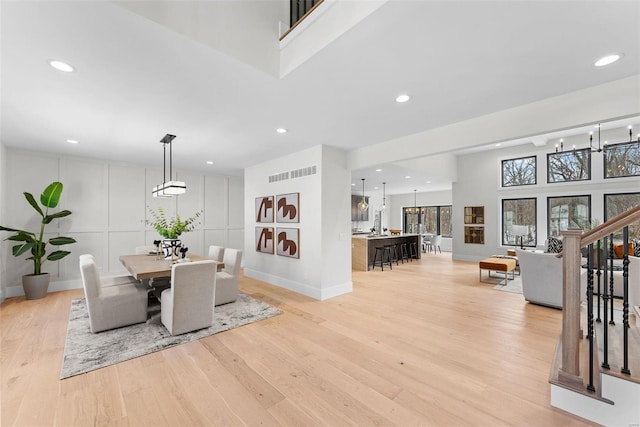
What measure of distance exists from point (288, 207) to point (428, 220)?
945 centimetres

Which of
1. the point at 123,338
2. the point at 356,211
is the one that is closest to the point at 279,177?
the point at 123,338

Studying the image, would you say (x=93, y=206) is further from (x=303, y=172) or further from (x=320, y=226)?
(x=320, y=226)

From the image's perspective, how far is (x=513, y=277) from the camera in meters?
6.17

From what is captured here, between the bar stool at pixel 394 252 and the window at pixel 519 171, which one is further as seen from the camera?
the bar stool at pixel 394 252

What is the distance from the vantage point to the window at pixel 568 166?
6988mm

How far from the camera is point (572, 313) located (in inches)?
78.4

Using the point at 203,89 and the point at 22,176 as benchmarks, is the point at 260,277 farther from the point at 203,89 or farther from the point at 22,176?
the point at 22,176

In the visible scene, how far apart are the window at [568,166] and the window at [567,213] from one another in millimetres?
555

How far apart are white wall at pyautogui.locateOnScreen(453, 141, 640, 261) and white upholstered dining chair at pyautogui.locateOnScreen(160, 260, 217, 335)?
27.5ft

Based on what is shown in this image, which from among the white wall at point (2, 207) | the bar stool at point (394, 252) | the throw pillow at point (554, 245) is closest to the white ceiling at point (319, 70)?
the white wall at point (2, 207)

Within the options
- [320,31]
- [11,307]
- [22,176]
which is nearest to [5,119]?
[22,176]

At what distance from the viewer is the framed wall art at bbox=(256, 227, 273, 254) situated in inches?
227

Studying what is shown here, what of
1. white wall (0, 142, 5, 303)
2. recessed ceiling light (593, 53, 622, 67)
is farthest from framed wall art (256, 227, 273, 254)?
recessed ceiling light (593, 53, 622, 67)

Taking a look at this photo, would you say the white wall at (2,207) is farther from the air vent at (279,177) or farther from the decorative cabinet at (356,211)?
the decorative cabinet at (356,211)
